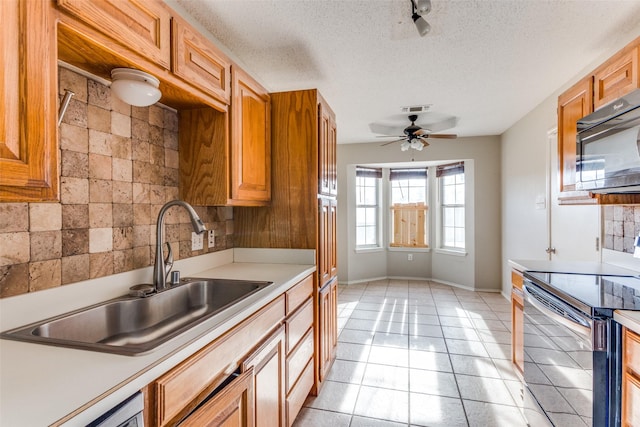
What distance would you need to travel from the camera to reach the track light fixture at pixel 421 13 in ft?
4.92

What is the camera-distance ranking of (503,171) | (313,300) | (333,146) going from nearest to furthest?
(313,300), (333,146), (503,171)

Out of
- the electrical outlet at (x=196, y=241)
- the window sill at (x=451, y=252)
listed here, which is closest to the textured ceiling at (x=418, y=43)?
the electrical outlet at (x=196, y=241)

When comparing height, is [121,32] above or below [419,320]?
above

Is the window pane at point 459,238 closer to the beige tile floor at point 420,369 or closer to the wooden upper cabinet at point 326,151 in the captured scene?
the beige tile floor at point 420,369

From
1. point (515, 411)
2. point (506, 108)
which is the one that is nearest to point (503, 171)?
point (506, 108)

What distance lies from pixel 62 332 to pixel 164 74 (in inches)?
42.6

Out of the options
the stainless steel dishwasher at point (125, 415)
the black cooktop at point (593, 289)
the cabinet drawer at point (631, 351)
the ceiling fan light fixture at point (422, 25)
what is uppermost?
the ceiling fan light fixture at point (422, 25)

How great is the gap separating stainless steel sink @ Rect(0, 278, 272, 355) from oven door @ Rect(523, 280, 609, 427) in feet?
4.81

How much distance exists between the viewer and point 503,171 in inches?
183

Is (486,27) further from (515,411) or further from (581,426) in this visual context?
(515,411)

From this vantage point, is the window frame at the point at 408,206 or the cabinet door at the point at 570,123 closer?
the cabinet door at the point at 570,123

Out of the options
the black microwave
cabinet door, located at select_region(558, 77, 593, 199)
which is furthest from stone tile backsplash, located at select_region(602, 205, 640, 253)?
the black microwave

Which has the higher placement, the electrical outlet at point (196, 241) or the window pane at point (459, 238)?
the electrical outlet at point (196, 241)

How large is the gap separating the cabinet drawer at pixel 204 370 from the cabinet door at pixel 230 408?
0.04 m
